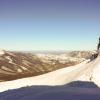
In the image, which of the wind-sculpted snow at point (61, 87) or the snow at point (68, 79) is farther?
the snow at point (68, 79)

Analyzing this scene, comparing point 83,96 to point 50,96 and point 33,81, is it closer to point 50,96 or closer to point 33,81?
point 50,96

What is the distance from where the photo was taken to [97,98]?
635 inches

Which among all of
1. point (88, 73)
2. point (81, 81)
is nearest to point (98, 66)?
point (88, 73)

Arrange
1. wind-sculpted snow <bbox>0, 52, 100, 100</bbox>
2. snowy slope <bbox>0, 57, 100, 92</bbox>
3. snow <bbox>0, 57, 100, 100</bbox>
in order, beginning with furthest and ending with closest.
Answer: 1. snowy slope <bbox>0, 57, 100, 92</bbox>
2. snow <bbox>0, 57, 100, 100</bbox>
3. wind-sculpted snow <bbox>0, 52, 100, 100</bbox>

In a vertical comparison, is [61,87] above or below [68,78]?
above

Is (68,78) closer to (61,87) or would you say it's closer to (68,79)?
(68,79)

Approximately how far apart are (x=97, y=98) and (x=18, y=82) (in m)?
37.2

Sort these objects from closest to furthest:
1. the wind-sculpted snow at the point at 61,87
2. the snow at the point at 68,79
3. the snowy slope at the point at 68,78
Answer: the wind-sculpted snow at the point at 61,87 → the snow at the point at 68,79 → the snowy slope at the point at 68,78

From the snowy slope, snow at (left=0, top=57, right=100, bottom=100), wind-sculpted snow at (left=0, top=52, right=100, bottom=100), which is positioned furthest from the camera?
the snowy slope

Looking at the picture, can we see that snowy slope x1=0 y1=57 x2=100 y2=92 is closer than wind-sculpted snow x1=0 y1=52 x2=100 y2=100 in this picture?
No

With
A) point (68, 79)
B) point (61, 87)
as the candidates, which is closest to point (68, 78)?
point (68, 79)

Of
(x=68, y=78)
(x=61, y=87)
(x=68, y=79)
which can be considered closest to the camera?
(x=61, y=87)

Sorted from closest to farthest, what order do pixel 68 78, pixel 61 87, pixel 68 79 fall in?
pixel 61 87 < pixel 68 79 < pixel 68 78

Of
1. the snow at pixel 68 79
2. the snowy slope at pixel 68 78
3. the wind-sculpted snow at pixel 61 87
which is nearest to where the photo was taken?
the wind-sculpted snow at pixel 61 87
